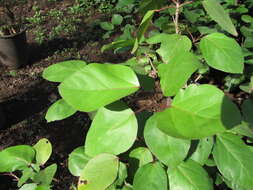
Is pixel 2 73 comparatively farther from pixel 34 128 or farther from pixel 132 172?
pixel 132 172

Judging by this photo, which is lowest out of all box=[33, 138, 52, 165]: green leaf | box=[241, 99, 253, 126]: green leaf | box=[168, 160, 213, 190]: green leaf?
box=[33, 138, 52, 165]: green leaf

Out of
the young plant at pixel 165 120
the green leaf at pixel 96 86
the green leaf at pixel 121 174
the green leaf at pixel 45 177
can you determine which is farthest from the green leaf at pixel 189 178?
the green leaf at pixel 45 177

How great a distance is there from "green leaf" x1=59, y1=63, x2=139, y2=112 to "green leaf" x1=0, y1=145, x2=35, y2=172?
397 millimetres

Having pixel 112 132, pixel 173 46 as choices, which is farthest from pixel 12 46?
pixel 112 132

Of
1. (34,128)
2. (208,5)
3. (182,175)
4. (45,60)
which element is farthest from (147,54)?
(45,60)

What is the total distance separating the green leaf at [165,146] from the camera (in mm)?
517

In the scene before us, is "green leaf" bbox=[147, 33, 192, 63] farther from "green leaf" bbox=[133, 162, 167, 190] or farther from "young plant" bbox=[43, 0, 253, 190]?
"green leaf" bbox=[133, 162, 167, 190]

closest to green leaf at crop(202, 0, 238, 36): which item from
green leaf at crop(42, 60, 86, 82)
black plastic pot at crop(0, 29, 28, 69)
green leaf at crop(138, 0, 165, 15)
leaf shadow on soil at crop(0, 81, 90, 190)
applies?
green leaf at crop(138, 0, 165, 15)

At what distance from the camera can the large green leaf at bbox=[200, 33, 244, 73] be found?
1.89 feet

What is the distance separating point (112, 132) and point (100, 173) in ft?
0.39

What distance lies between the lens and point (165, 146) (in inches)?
20.7

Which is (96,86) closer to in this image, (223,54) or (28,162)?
(223,54)

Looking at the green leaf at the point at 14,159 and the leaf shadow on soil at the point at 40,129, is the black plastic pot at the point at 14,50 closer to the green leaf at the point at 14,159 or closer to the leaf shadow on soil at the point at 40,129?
the leaf shadow on soil at the point at 40,129

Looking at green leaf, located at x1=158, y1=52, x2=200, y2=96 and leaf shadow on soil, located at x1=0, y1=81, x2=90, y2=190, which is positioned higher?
green leaf, located at x1=158, y1=52, x2=200, y2=96
